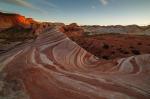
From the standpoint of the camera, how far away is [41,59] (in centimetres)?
435

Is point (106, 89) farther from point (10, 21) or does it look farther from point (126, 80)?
point (10, 21)

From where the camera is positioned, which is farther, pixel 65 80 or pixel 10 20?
pixel 10 20

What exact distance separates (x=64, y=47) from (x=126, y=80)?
9.97ft

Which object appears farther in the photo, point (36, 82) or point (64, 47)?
point (64, 47)

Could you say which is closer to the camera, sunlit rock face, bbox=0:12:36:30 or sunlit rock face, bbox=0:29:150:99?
sunlit rock face, bbox=0:29:150:99

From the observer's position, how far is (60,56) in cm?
489

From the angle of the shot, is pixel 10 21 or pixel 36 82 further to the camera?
pixel 10 21

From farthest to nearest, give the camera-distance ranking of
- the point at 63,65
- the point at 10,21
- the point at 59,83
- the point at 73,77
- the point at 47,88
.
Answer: the point at 10,21 → the point at 63,65 → the point at 73,77 → the point at 59,83 → the point at 47,88

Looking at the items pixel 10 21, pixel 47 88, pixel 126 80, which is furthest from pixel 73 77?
pixel 10 21

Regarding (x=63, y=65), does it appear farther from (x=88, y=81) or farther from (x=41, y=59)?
(x=88, y=81)

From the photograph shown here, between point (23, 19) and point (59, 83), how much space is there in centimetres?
14519

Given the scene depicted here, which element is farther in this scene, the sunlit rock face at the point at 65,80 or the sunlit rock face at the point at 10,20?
the sunlit rock face at the point at 10,20

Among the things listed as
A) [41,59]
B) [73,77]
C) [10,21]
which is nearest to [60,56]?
[41,59]

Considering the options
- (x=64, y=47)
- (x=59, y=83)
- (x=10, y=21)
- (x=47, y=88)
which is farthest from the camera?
(x=10, y=21)
